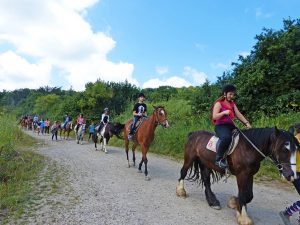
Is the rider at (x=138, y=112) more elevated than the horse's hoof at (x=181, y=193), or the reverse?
the rider at (x=138, y=112)

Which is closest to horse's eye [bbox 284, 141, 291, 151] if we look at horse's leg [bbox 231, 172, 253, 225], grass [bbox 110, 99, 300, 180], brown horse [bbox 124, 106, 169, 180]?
horse's leg [bbox 231, 172, 253, 225]

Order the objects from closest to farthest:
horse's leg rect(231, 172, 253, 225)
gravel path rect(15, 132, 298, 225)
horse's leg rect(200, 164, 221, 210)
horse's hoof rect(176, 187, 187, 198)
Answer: horse's leg rect(231, 172, 253, 225) < gravel path rect(15, 132, 298, 225) < horse's leg rect(200, 164, 221, 210) < horse's hoof rect(176, 187, 187, 198)

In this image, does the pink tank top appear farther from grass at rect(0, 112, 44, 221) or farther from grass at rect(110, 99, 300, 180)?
grass at rect(110, 99, 300, 180)

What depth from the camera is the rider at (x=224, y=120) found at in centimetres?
628

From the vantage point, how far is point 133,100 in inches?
1331

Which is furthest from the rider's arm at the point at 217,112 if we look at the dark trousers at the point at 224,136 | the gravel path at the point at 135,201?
the gravel path at the point at 135,201

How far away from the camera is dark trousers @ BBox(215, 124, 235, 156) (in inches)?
245

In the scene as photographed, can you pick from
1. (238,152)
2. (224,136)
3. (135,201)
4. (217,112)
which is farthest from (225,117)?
(135,201)

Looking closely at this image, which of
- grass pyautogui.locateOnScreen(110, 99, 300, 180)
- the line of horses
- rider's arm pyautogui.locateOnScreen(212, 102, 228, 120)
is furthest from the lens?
grass pyautogui.locateOnScreen(110, 99, 300, 180)

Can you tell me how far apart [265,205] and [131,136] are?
225 inches

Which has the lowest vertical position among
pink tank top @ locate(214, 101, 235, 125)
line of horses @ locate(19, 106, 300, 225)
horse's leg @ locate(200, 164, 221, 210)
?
horse's leg @ locate(200, 164, 221, 210)

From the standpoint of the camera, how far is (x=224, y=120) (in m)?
6.56

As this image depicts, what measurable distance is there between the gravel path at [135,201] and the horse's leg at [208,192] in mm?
144

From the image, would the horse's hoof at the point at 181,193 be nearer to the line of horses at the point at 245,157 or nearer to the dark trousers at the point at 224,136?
the line of horses at the point at 245,157
